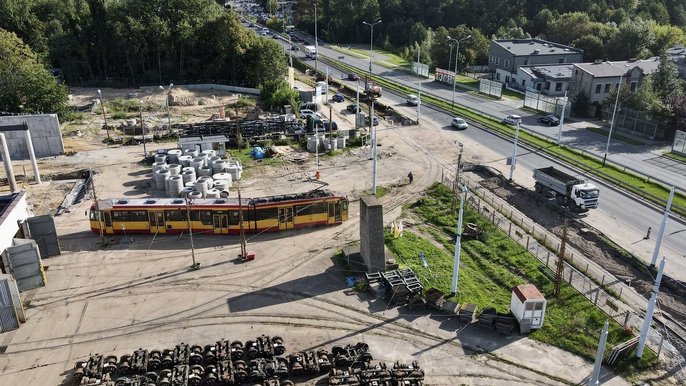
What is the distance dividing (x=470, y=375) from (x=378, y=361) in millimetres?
3790

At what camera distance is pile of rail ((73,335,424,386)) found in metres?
20.1

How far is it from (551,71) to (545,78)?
231 centimetres

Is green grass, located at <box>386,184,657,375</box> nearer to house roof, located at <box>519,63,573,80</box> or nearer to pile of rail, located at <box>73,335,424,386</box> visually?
pile of rail, located at <box>73,335,424,386</box>

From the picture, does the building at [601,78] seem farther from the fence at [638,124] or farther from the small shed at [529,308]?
the small shed at [529,308]

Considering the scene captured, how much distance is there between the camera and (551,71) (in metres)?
74.1

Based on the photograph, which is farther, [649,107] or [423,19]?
[423,19]

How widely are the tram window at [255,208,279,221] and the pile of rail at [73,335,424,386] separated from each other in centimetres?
1127

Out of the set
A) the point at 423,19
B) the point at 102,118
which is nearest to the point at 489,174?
the point at 102,118

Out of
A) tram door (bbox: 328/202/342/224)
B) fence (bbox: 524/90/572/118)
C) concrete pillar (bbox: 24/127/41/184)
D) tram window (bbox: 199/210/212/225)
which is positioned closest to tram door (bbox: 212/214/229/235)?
tram window (bbox: 199/210/212/225)

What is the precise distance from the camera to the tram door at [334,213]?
33.7 metres

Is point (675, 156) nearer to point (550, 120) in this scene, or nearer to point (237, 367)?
point (550, 120)

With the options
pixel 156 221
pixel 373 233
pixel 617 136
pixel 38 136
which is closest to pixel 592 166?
pixel 617 136

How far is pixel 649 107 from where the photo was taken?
5375cm

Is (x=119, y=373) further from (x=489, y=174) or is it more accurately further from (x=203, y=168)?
(x=489, y=174)
